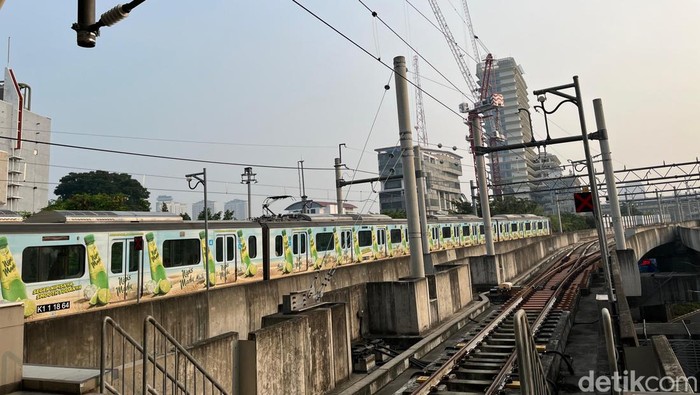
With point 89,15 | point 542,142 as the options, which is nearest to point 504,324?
point 542,142

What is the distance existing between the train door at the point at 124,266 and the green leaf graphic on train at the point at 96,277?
207 millimetres

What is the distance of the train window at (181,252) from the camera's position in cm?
1377

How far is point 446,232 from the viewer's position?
32.5m

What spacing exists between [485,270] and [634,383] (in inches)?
640

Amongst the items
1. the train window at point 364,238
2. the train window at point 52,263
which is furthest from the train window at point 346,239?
the train window at point 52,263

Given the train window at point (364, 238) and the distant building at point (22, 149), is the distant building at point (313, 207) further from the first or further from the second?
the distant building at point (22, 149)

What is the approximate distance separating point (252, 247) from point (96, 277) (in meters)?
6.24

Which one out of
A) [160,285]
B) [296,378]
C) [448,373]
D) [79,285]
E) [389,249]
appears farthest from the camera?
[389,249]

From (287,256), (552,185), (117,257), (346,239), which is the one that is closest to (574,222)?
(552,185)

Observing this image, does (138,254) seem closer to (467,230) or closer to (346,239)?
(346,239)

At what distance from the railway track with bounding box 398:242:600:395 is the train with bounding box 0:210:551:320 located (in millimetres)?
7389

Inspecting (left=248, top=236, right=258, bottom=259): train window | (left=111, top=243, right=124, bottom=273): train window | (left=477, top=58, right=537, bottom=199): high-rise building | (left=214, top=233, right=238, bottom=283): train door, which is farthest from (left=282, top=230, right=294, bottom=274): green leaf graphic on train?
(left=477, top=58, right=537, bottom=199): high-rise building

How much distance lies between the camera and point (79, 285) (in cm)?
1127

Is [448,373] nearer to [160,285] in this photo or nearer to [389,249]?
[160,285]
